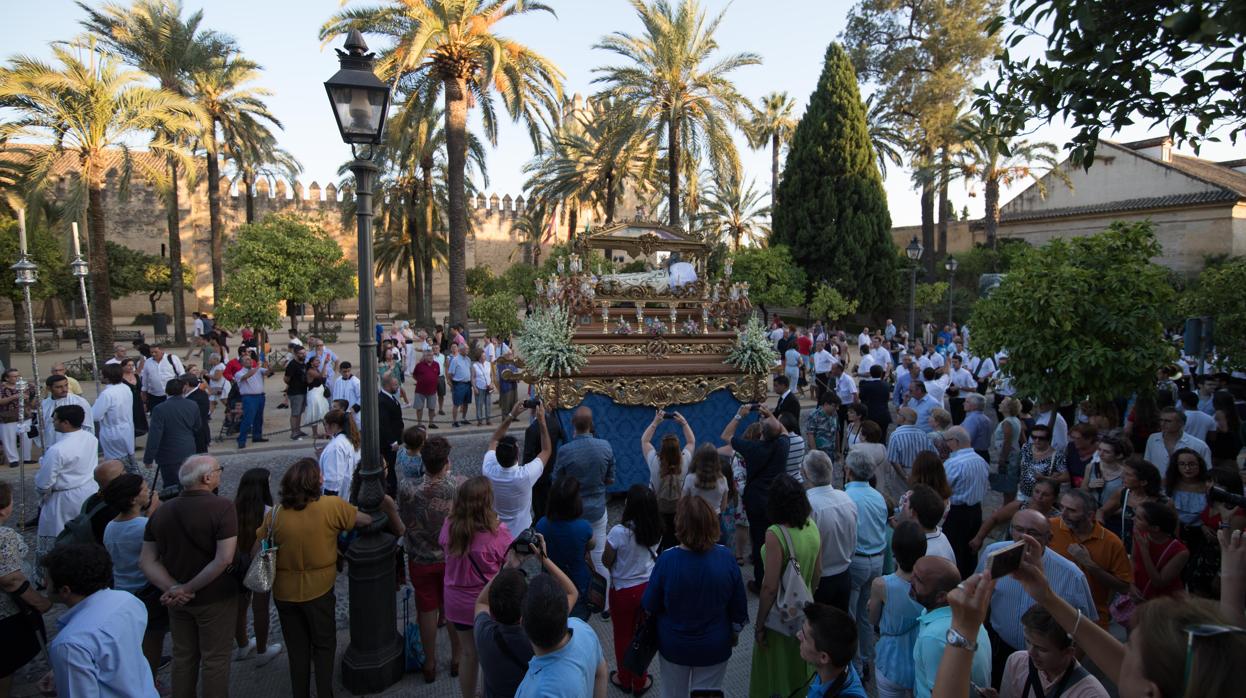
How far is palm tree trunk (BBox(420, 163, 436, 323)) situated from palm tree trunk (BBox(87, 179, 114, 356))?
1296 cm

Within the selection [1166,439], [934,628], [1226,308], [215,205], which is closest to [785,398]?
[1166,439]

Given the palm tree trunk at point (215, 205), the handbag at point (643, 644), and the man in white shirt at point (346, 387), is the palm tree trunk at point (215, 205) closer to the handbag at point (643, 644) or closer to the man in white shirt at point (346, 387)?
the man in white shirt at point (346, 387)

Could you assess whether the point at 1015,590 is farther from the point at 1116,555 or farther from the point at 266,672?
the point at 266,672

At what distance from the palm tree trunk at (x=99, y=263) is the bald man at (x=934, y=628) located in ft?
64.0

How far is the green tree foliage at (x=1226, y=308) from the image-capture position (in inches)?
424

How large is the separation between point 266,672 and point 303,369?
7.84 meters

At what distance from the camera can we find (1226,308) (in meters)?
11.2

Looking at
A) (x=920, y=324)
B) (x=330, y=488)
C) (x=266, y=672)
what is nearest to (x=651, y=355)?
(x=330, y=488)

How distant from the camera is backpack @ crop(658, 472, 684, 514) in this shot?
5.46m

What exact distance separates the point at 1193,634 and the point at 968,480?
4.00m

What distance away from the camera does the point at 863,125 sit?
29.7 meters

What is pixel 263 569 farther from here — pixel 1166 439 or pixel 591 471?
pixel 1166 439

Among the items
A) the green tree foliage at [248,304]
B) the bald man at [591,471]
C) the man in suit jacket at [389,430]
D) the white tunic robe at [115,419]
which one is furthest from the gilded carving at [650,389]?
the green tree foliage at [248,304]

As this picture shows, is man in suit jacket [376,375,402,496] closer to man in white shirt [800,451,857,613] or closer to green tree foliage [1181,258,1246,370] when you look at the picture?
man in white shirt [800,451,857,613]
